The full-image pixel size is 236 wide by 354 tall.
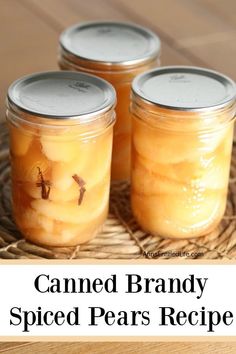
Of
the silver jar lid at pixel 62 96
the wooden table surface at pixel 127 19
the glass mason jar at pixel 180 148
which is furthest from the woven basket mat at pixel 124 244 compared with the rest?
the wooden table surface at pixel 127 19

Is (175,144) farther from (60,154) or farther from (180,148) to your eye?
(60,154)

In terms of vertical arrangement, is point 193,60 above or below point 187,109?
below

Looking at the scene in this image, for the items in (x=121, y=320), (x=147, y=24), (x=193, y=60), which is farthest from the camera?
(x=147, y=24)

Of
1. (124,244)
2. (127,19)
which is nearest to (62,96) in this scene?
(124,244)

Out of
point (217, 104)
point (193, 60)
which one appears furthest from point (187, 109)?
point (193, 60)

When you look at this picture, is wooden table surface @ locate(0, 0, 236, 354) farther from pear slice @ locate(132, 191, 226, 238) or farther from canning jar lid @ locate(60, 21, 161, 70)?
pear slice @ locate(132, 191, 226, 238)

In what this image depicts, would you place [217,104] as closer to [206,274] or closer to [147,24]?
[206,274]
